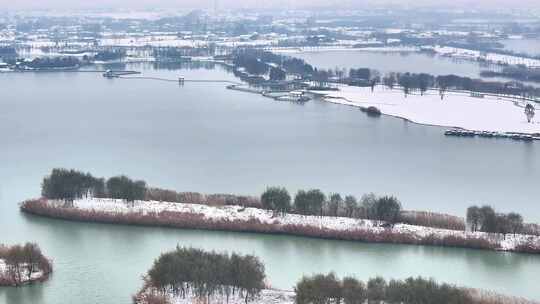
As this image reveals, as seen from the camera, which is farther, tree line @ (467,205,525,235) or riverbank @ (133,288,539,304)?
tree line @ (467,205,525,235)

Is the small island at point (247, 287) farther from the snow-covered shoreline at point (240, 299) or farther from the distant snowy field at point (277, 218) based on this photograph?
the distant snowy field at point (277, 218)

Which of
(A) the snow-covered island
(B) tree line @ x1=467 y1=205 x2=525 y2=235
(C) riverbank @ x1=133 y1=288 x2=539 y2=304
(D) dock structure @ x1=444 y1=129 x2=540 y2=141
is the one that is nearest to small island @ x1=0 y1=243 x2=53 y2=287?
(C) riverbank @ x1=133 y1=288 x2=539 y2=304

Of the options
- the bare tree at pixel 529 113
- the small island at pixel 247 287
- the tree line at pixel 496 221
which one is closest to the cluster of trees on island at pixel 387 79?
the bare tree at pixel 529 113

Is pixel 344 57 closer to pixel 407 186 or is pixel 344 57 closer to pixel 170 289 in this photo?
pixel 407 186

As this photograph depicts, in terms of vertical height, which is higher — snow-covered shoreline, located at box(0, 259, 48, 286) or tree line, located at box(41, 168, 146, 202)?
tree line, located at box(41, 168, 146, 202)

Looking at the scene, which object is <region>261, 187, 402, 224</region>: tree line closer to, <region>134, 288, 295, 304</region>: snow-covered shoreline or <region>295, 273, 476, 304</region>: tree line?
<region>134, 288, 295, 304</region>: snow-covered shoreline

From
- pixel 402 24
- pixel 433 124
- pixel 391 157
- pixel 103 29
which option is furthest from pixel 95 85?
pixel 402 24

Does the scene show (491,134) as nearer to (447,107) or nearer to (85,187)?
(447,107)
